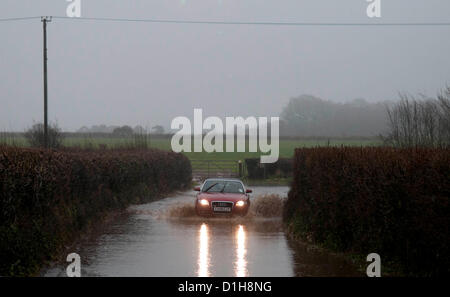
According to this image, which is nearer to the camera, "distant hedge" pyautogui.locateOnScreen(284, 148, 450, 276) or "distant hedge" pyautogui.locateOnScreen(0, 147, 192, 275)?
"distant hedge" pyautogui.locateOnScreen(284, 148, 450, 276)

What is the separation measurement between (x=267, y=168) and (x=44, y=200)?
4490 centimetres

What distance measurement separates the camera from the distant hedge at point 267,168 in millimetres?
57688

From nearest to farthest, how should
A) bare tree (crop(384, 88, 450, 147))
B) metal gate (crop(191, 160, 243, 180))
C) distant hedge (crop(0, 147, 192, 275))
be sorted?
1. distant hedge (crop(0, 147, 192, 275))
2. bare tree (crop(384, 88, 450, 147))
3. metal gate (crop(191, 160, 243, 180))

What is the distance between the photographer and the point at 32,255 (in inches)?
524

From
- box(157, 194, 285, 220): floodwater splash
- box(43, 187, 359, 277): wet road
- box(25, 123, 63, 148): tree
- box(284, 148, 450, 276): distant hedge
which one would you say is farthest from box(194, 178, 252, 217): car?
box(25, 123, 63, 148): tree

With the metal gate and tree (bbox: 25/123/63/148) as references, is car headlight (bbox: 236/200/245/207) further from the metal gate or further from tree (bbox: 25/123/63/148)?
the metal gate

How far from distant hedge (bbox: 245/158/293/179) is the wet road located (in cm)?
3354

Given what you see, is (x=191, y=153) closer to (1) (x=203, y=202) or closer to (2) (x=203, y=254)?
(1) (x=203, y=202)

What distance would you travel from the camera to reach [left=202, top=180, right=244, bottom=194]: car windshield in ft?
83.4

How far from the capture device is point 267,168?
194 feet

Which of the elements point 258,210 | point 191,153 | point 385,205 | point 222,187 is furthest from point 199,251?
point 191,153

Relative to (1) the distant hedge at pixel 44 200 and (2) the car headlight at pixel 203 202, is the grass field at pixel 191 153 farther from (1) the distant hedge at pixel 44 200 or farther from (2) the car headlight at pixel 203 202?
(2) the car headlight at pixel 203 202
